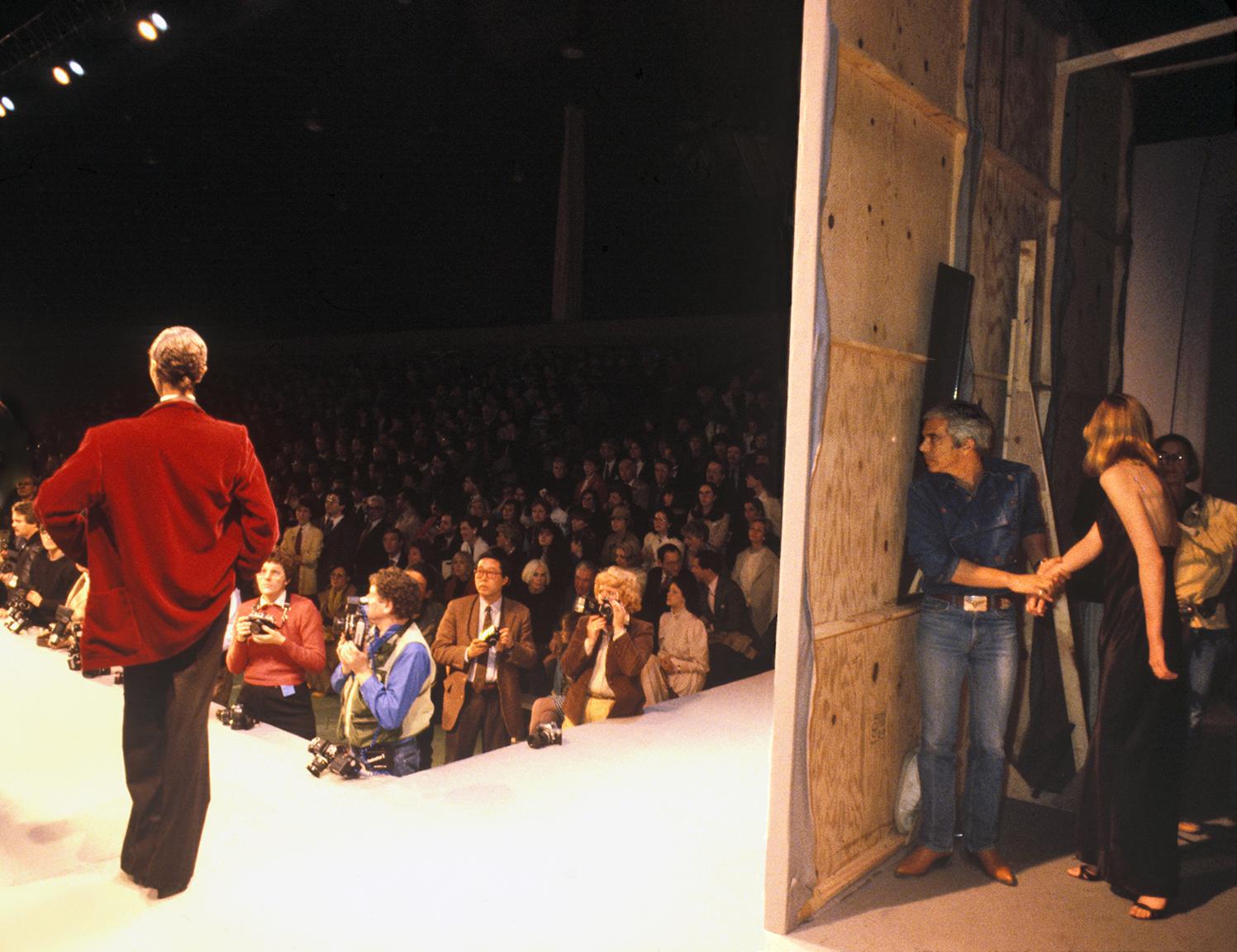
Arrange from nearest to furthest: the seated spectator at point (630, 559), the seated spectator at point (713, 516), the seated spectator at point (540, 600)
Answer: the seated spectator at point (630, 559)
the seated spectator at point (540, 600)
the seated spectator at point (713, 516)

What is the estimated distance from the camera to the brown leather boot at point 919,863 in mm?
3010

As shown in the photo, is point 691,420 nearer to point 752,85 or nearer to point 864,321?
point 752,85

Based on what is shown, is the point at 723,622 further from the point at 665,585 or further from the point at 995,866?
the point at 995,866

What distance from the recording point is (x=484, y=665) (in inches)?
195

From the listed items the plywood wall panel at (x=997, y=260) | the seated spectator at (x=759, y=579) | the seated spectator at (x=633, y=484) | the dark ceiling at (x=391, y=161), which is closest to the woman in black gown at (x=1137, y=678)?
the plywood wall panel at (x=997, y=260)

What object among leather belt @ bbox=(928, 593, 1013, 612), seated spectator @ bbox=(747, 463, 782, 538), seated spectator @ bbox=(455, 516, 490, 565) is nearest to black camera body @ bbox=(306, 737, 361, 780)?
leather belt @ bbox=(928, 593, 1013, 612)

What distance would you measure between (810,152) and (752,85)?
961 centimetres

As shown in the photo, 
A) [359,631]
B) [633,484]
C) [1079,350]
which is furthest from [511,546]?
[1079,350]

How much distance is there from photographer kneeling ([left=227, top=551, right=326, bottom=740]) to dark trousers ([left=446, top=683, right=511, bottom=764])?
0.81 m

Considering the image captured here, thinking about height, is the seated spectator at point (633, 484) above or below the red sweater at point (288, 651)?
above

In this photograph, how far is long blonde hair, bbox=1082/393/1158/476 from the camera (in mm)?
2844

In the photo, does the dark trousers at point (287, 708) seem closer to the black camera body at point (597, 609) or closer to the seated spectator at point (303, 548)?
the black camera body at point (597, 609)

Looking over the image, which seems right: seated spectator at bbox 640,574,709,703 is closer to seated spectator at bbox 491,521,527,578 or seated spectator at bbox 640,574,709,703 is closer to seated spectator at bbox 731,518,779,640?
seated spectator at bbox 731,518,779,640

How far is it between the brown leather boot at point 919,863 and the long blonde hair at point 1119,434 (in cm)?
119
